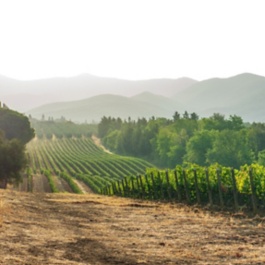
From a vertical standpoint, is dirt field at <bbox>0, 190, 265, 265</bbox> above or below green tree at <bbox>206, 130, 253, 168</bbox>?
below

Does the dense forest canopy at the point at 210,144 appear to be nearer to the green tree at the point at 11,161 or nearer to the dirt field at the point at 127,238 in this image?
the green tree at the point at 11,161

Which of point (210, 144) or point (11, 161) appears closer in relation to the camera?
point (11, 161)

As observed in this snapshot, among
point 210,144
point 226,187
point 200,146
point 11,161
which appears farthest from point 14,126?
point 226,187

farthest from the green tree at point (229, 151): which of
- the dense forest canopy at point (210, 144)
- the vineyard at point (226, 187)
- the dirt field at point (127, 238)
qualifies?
the dirt field at point (127, 238)

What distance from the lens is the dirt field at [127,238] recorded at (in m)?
13.5

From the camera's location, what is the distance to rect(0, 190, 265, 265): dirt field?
1348cm

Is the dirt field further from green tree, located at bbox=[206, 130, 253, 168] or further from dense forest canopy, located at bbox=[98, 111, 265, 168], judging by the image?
green tree, located at bbox=[206, 130, 253, 168]

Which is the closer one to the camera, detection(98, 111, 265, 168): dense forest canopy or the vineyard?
the vineyard

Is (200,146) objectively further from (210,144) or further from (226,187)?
(226,187)

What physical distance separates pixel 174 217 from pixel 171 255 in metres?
9.36

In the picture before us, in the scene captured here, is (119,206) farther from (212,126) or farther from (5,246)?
(212,126)

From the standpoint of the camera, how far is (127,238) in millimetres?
17516

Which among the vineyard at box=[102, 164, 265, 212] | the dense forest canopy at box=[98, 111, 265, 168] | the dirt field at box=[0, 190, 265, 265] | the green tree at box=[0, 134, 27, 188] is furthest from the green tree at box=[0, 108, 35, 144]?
the dirt field at box=[0, 190, 265, 265]

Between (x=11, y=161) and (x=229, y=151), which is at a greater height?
(x=229, y=151)
